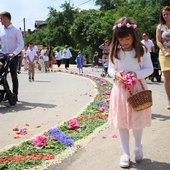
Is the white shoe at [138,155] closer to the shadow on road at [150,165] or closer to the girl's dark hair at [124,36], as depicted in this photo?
the shadow on road at [150,165]

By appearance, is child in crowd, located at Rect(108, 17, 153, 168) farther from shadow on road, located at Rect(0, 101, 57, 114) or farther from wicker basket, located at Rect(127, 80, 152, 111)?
shadow on road, located at Rect(0, 101, 57, 114)

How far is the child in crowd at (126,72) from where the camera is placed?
401 cm

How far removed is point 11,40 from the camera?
8773 mm

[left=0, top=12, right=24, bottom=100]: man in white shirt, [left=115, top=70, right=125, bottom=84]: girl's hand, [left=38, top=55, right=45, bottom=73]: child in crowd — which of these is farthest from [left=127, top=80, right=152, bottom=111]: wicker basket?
[left=38, top=55, right=45, bottom=73]: child in crowd

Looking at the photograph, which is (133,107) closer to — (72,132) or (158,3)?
(72,132)

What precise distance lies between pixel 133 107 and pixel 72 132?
1.80 meters

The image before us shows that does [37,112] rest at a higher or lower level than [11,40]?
lower

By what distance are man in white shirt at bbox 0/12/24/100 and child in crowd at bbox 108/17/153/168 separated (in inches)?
191

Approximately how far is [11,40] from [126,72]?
5240mm

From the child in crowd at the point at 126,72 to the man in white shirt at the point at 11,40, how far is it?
484cm

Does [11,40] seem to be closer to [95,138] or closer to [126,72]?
[95,138]

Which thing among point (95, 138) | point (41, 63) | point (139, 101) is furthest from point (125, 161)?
point (41, 63)

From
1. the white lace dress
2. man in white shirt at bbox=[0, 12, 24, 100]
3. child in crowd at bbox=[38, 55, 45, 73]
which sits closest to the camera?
the white lace dress

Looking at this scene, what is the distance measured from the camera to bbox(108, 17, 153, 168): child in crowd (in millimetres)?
4012
